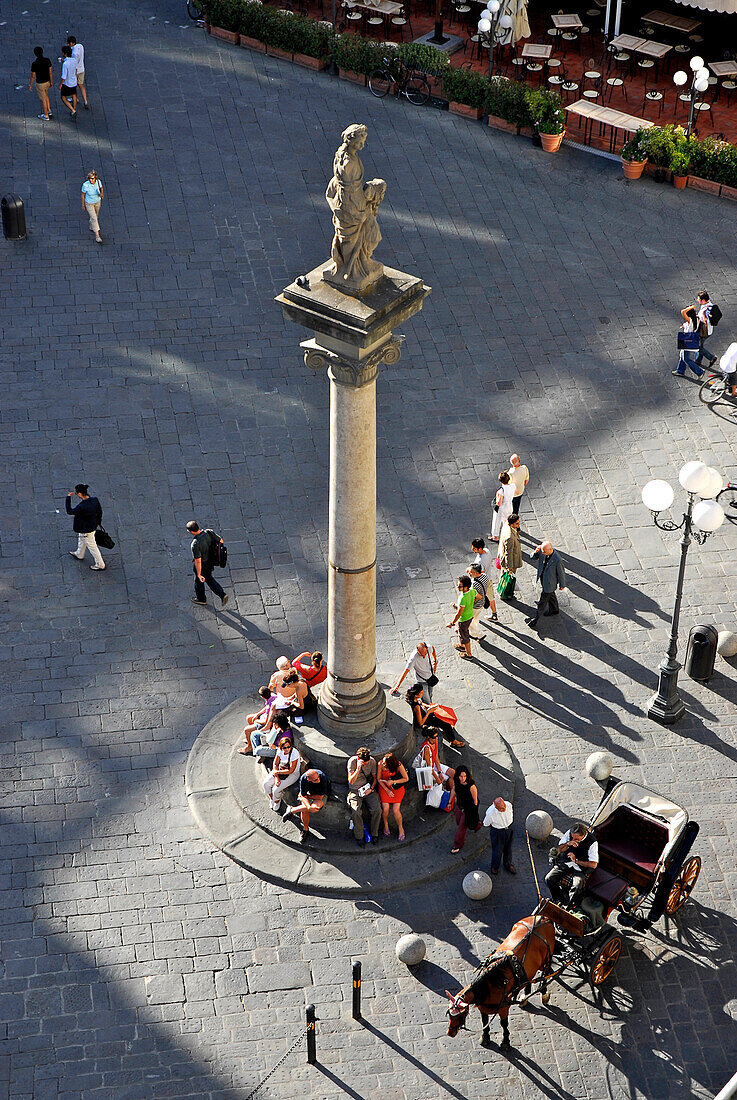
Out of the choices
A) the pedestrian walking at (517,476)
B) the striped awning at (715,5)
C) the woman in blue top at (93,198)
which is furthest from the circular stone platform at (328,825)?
the striped awning at (715,5)

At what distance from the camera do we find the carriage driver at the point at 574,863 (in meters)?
15.8

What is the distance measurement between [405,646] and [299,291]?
687cm

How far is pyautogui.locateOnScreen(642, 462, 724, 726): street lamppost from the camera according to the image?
17406 mm

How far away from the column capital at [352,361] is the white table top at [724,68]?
2131cm

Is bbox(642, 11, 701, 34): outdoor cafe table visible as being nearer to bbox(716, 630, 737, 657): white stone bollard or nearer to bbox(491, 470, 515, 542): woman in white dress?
bbox(491, 470, 515, 542): woman in white dress

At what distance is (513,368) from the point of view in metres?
25.5

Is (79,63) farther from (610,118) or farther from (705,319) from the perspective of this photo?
(705,319)

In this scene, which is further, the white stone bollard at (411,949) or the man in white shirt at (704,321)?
the man in white shirt at (704,321)

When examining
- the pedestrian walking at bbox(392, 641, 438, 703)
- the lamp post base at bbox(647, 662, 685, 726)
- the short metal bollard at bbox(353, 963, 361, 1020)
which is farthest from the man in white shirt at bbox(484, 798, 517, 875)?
the lamp post base at bbox(647, 662, 685, 726)

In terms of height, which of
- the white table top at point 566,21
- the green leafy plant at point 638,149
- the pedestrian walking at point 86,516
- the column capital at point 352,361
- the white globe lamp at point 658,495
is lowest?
the pedestrian walking at point 86,516

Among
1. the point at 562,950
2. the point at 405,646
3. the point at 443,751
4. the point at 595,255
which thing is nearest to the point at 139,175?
the point at 595,255

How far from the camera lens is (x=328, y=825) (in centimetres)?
1752

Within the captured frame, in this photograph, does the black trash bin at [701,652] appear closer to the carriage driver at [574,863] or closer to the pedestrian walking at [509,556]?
the pedestrian walking at [509,556]

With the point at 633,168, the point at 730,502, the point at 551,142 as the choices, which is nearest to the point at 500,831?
the point at 730,502
